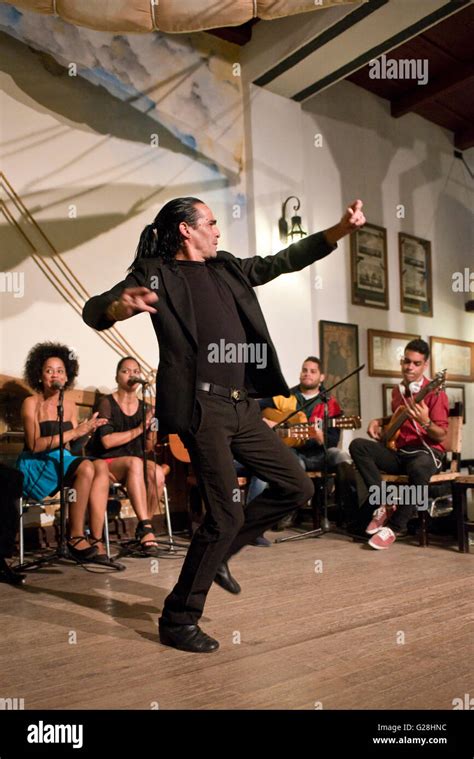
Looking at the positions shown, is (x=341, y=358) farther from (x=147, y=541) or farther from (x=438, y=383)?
(x=147, y=541)

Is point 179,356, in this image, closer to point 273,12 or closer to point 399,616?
point 399,616

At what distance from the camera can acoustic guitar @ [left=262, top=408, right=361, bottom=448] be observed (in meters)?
5.20

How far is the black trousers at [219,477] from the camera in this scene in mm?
2453

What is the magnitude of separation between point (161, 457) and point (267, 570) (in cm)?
198

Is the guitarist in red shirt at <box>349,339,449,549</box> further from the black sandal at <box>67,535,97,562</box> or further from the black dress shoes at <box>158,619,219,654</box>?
the black dress shoes at <box>158,619,219,654</box>

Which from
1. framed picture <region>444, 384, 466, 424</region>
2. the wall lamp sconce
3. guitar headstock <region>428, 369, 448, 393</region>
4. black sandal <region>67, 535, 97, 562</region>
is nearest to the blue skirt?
black sandal <region>67, 535, 97, 562</region>

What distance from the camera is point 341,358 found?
7430mm

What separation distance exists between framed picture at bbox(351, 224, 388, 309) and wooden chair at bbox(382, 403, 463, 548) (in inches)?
115

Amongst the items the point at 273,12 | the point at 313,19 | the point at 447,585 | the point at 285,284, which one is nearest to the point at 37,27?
the point at 273,12

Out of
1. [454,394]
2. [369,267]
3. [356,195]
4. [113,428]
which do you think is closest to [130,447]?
[113,428]

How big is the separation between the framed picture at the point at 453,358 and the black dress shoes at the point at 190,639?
22.4ft

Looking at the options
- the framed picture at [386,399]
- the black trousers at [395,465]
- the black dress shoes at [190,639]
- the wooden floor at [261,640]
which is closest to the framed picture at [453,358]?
the framed picture at [386,399]

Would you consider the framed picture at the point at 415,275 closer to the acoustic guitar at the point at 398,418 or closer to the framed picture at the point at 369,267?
the framed picture at the point at 369,267

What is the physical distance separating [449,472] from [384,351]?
3.20 m
